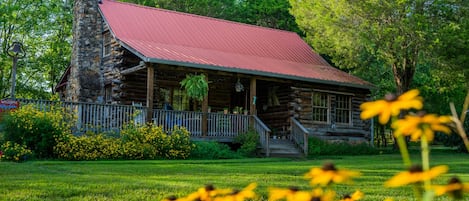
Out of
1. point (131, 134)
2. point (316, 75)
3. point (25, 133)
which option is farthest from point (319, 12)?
point (25, 133)

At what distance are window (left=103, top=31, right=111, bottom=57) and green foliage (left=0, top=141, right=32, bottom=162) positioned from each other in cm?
776

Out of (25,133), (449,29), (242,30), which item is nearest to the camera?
(25,133)

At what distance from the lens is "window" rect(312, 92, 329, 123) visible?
21641 millimetres

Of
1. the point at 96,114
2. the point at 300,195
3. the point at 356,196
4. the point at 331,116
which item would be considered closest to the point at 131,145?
the point at 96,114

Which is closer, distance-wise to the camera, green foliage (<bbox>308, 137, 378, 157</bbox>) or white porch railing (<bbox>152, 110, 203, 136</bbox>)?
white porch railing (<bbox>152, 110, 203, 136</bbox>)

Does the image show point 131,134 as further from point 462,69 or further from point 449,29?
point 462,69

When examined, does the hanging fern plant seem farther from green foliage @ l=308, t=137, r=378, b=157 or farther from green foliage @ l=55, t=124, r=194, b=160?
green foliage @ l=308, t=137, r=378, b=157

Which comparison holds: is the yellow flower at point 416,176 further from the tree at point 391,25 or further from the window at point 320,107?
the window at point 320,107

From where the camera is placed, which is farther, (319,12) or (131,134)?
(319,12)

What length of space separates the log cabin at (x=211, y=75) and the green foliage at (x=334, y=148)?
79cm

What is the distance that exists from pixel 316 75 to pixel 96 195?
15300mm

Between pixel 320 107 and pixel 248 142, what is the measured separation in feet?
16.9

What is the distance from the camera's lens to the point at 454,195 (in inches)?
58.7

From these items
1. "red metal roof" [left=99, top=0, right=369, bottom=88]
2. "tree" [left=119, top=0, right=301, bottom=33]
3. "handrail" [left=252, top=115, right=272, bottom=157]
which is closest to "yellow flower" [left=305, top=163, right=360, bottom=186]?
"red metal roof" [left=99, top=0, right=369, bottom=88]
